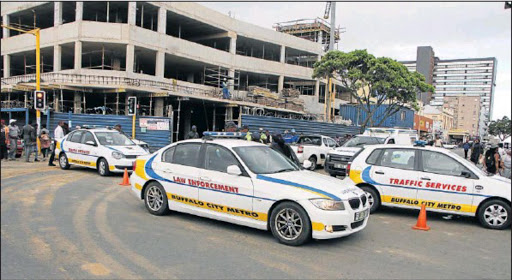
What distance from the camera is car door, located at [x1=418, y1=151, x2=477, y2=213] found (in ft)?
24.2

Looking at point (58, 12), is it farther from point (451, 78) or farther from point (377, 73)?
point (451, 78)

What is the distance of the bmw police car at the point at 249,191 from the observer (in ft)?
18.5

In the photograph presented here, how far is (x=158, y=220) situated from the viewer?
271 inches

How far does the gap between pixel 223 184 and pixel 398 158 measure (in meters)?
3.98

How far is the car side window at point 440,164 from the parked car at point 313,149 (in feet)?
28.9

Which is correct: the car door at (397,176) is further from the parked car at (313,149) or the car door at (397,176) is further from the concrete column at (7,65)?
the concrete column at (7,65)

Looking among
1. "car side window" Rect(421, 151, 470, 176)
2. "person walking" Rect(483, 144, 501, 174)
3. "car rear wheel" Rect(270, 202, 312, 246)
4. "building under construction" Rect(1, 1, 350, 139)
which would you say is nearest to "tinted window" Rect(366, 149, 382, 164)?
"car side window" Rect(421, 151, 470, 176)

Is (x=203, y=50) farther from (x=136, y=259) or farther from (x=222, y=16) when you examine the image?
(x=136, y=259)

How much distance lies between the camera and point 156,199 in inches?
288

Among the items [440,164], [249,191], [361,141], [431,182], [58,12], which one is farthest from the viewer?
[58,12]

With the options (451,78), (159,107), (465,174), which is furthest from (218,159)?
(451,78)

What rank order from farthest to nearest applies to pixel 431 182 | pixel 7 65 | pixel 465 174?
pixel 7 65 → pixel 431 182 → pixel 465 174

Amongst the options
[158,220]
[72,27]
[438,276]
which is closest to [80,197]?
[158,220]

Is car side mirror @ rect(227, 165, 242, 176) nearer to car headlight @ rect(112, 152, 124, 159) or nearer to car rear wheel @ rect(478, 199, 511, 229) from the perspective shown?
Result: car rear wheel @ rect(478, 199, 511, 229)
